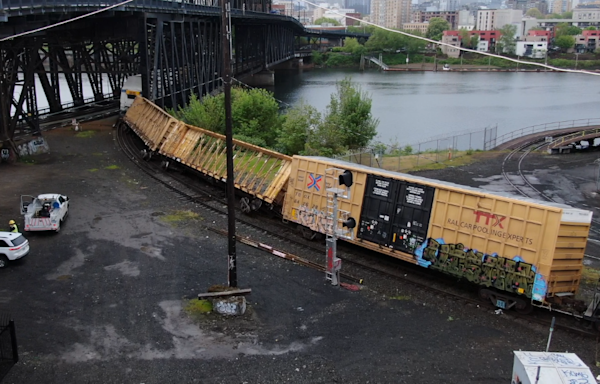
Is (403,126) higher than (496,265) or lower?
lower

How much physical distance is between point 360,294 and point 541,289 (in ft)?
16.3

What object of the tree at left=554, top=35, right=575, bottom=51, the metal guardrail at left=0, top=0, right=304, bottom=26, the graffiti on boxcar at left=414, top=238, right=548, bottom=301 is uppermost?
Answer: the metal guardrail at left=0, top=0, right=304, bottom=26

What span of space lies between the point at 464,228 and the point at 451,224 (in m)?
0.44

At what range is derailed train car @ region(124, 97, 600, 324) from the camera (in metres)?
15.5

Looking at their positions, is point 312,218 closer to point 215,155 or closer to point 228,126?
point 228,126

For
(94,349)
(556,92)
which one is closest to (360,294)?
(94,349)

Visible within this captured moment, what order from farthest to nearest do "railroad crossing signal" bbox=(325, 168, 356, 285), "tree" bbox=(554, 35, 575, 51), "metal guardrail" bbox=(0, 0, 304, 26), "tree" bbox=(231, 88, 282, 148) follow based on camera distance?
"tree" bbox=(554, 35, 575, 51)
"tree" bbox=(231, 88, 282, 148)
"metal guardrail" bbox=(0, 0, 304, 26)
"railroad crossing signal" bbox=(325, 168, 356, 285)

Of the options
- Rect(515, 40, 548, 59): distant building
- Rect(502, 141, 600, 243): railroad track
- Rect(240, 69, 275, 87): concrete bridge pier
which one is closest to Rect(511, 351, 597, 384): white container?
Rect(502, 141, 600, 243): railroad track

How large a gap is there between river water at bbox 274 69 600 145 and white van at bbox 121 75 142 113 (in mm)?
23530

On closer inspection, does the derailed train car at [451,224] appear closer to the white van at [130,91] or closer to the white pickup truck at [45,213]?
the white pickup truck at [45,213]

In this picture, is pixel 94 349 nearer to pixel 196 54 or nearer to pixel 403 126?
pixel 196 54

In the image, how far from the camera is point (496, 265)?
16.2 metres

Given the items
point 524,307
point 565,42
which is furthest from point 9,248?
point 565,42

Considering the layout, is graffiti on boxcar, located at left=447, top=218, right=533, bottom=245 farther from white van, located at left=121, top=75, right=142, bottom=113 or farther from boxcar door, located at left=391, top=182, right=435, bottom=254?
white van, located at left=121, top=75, right=142, bottom=113
